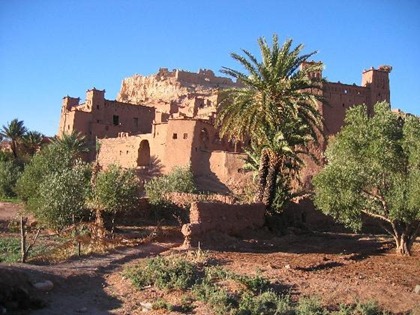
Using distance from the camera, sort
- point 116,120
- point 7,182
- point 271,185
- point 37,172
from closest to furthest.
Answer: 1. point 271,185
2. point 37,172
3. point 7,182
4. point 116,120

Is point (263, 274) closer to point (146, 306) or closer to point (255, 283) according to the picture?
point (255, 283)

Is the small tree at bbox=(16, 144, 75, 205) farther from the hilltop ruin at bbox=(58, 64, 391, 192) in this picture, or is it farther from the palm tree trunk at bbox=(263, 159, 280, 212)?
the palm tree trunk at bbox=(263, 159, 280, 212)

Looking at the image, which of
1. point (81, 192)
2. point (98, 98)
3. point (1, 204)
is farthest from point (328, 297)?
point (98, 98)

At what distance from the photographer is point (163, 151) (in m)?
38.7

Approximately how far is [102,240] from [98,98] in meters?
35.8

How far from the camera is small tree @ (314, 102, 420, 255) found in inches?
583

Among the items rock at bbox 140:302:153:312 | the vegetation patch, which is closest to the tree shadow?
the vegetation patch

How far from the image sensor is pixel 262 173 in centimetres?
1912

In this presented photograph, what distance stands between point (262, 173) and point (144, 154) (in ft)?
79.2

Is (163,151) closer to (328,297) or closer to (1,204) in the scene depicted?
(1,204)

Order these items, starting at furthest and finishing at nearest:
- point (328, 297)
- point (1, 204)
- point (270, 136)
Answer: point (1, 204) < point (270, 136) < point (328, 297)

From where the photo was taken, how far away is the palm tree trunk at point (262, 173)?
750 inches

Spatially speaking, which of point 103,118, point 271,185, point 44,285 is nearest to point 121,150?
point 103,118

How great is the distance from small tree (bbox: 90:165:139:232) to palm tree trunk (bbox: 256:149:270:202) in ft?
19.4
